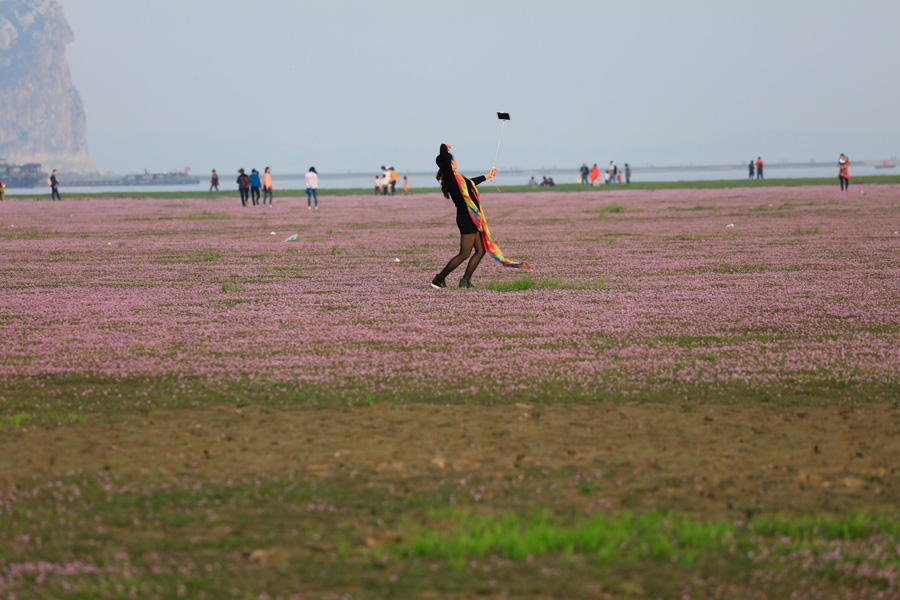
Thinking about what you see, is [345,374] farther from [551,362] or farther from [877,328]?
[877,328]

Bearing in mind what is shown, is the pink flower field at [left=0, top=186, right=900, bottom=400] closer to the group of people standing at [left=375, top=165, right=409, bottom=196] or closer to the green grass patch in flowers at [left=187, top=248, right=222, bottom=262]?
the green grass patch in flowers at [left=187, top=248, right=222, bottom=262]

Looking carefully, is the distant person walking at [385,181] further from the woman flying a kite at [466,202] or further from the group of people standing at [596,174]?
the woman flying a kite at [466,202]

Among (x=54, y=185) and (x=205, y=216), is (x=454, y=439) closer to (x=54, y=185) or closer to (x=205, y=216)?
(x=205, y=216)

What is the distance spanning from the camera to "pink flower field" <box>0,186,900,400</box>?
1040cm

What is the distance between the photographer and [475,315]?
48.0 ft

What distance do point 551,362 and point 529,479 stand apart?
4.27 metres

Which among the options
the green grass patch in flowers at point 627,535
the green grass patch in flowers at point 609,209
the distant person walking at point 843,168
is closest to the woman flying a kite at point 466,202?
the green grass patch in flowers at point 627,535

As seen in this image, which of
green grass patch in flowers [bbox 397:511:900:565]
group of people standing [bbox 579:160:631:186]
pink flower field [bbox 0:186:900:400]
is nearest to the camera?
green grass patch in flowers [bbox 397:511:900:565]

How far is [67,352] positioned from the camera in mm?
12016

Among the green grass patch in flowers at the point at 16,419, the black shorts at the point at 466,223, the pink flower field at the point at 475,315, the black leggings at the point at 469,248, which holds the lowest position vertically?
the green grass patch in flowers at the point at 16,419

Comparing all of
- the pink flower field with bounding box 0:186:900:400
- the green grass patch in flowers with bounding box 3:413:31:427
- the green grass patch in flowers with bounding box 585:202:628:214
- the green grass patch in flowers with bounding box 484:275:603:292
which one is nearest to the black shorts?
the pink flower field with bounding box 0:186:900:400

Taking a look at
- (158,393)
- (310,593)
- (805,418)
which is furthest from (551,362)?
(310,593)

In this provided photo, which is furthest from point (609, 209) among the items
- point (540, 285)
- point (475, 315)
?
point (475, 315)

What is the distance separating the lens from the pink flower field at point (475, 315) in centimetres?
1040
